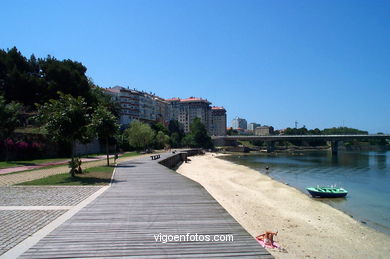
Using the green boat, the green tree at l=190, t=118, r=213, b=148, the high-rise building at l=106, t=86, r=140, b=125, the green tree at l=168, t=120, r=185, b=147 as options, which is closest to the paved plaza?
the green boat

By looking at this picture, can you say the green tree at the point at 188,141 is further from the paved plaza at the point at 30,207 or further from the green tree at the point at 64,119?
the paved plaza at the point at 30,207

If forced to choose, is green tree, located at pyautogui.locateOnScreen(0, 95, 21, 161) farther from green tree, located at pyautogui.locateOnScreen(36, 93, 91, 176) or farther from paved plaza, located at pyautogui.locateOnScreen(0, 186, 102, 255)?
paved plaza, located at pyautogui.locateOnScreen(0, 186, 102, 255)

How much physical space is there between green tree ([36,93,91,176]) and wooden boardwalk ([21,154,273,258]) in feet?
29.0

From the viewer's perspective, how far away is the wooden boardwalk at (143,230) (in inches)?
262

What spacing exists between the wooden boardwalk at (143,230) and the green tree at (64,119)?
29.0 feet

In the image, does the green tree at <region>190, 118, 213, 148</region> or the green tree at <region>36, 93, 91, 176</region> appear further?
the green tree at <region>190, 118, 213, 148</region>

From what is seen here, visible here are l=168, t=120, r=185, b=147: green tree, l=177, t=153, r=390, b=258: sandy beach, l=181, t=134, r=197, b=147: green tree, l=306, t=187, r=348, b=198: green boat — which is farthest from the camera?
l=181, t=134, r=197, b=147: green tree

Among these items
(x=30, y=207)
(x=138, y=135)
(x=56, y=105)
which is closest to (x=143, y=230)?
(x=30, y=207)

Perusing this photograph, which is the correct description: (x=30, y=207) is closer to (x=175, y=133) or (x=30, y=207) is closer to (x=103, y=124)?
(x=103, y=124)

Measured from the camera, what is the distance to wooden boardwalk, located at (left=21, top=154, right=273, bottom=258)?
6.66 metres

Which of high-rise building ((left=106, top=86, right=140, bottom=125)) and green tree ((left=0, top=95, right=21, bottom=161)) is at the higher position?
high-rise building ((left=106, top=86, right=140, bottom=125))

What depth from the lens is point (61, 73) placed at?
55156mm

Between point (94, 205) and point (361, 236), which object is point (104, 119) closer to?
point (94, 205)

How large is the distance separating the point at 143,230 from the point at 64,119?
13.9 metres
